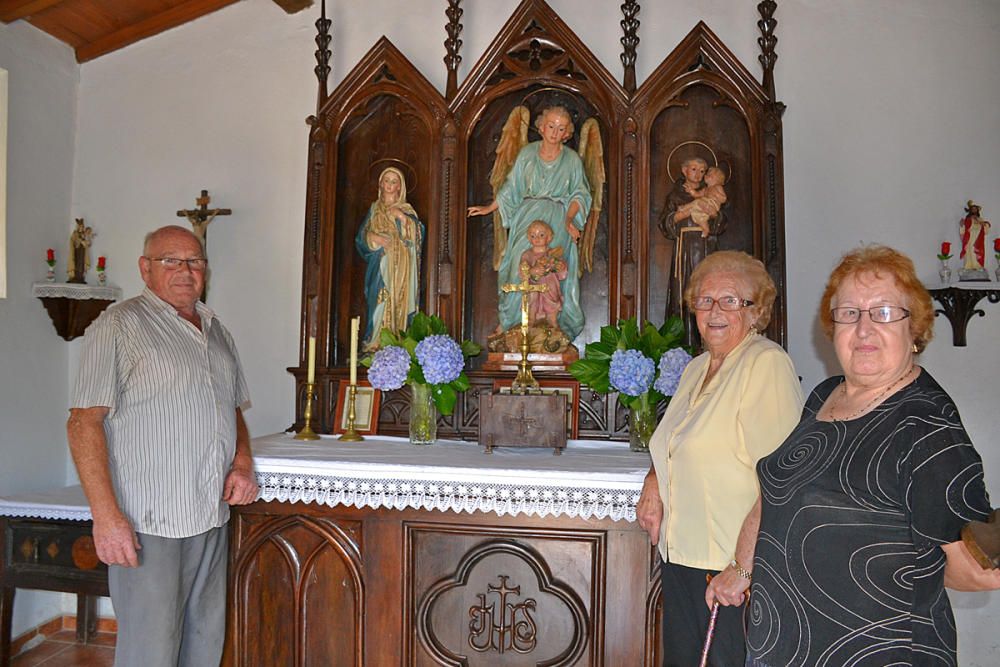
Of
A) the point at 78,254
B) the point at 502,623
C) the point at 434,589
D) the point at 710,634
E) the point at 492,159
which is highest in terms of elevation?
the point at 492,159

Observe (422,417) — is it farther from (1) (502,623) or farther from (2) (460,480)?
(1) (502,623)

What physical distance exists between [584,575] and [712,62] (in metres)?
2.42

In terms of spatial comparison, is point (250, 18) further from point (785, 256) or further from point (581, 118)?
point (785, 256)

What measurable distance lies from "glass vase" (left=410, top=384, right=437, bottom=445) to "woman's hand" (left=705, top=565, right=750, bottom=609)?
1665mm

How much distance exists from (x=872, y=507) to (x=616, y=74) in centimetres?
316

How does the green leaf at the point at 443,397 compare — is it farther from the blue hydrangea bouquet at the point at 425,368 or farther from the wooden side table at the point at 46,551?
the wooden side table at the point at 46,551

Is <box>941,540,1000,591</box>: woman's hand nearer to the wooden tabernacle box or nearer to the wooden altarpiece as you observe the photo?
the wooden tabernacle box

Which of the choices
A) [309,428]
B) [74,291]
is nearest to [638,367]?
[309,428]

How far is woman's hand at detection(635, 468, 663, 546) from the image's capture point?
235 centimetres

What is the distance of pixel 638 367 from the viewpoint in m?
3.14

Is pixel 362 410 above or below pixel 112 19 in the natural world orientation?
below

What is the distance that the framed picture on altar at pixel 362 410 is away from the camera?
148 inches

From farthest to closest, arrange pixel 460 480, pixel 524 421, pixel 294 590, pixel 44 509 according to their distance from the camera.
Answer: pixel 44 509 → pixel 524 421 → pixel 294 590 → pixel 460 480

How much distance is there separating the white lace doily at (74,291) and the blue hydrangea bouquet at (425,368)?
1.96 metres
